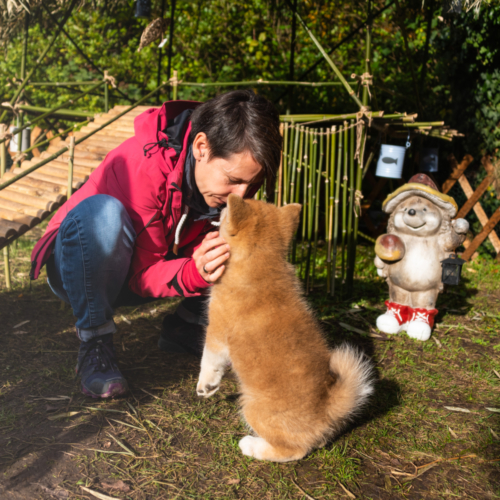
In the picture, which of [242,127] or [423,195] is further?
[423,195]

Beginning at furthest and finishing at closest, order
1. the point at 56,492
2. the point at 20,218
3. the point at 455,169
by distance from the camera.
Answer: the point at 455,169 → the point at 20,218 → the point at 56,492

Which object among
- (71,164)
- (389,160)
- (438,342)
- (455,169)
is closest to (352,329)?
(438,342)

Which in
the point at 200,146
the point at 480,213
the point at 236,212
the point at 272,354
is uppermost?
the point at 200,146

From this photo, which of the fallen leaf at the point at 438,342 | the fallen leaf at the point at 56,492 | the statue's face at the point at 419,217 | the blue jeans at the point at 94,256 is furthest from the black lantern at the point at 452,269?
the fallen leaf at the point at 56,492

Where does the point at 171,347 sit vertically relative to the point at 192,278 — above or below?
below

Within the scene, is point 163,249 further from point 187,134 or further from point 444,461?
point 444,461

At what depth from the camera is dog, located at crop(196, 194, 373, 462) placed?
180 cm

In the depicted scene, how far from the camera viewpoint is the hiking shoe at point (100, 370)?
89.6 inches

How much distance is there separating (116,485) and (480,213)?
460cm

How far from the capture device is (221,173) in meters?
2.18

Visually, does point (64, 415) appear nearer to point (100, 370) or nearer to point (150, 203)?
point (100, 370)

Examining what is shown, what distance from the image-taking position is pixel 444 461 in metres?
1.94

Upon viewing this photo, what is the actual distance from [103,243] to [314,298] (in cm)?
208

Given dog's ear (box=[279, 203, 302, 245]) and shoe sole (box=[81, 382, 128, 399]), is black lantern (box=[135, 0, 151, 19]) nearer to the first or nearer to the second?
dog's ear (box=[279, 203, 302, 245])
